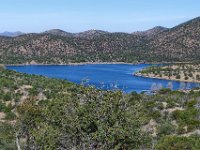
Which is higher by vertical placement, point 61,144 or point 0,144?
point 61,144

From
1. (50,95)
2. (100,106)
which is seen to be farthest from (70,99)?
(50,95)

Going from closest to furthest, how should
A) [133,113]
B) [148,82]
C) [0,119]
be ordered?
[133,113] < [0,119] < [148,82]

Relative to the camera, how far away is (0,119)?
61500mm

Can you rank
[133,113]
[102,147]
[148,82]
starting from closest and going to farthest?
1. [102,147]
2. [133,113]
3. [148,82]

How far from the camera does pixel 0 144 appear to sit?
3675 cm

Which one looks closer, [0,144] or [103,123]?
[103,123]

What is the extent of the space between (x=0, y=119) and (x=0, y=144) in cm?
2539

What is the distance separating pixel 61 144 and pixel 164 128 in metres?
29.3

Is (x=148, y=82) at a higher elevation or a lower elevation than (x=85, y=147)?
lower

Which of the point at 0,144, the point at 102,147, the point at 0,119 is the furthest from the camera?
the point at 0,119

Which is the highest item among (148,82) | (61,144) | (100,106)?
(100,106)

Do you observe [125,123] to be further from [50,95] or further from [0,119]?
[50,95]

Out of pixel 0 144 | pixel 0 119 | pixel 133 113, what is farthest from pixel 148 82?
pixel 133 113

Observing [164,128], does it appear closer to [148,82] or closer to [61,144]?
[61,144]
